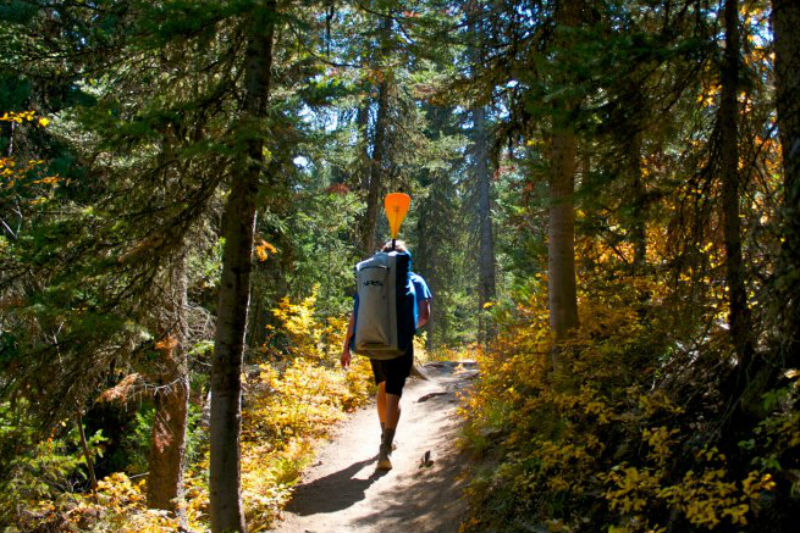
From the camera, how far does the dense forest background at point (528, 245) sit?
354 centimetres

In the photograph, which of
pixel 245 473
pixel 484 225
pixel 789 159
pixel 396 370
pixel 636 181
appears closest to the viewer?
pixel 789 159

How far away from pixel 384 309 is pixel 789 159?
3.99 metres

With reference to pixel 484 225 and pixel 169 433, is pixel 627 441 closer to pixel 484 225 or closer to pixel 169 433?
pixel 169 433

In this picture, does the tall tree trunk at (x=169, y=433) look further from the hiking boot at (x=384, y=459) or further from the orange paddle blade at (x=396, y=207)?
the orange paddle blade at (x=396, y=207)

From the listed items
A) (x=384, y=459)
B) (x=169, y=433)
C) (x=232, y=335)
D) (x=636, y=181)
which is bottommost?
(x=384, y=459)

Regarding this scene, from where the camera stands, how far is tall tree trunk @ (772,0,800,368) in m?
2.67

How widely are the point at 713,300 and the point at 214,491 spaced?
4.08 meters

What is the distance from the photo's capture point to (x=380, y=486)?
6609 millimetres

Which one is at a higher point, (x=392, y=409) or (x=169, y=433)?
(x=392, y=409)

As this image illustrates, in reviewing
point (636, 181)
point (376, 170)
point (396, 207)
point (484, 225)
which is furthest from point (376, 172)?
point (636, 181)

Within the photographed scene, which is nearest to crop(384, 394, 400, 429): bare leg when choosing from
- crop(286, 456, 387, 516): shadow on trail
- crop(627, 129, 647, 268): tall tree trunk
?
crop(286, 456, 387, 516): shadow on trail

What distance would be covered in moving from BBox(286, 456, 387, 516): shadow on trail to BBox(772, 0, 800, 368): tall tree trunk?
4487 mm

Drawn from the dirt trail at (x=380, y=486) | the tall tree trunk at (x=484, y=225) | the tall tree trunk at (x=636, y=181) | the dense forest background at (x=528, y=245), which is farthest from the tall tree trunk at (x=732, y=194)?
the tall tree trunk at (x=484, y=225)

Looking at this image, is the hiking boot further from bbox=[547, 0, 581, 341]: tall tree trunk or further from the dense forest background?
bbox=[547, 0, 581, 341]: tall tree trunk
